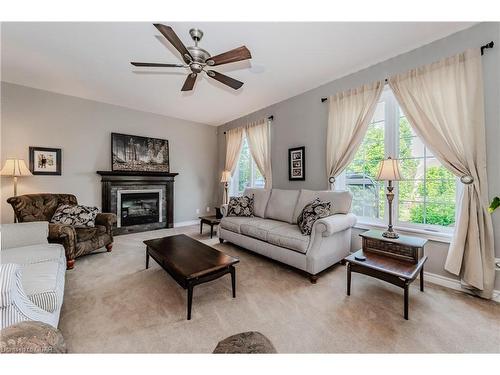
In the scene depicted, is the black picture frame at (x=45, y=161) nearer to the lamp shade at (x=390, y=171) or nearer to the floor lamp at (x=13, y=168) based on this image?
the floor lamp at (x=13, y=168)

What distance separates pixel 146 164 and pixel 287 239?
12.3 feet

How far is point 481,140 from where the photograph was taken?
6.71ft

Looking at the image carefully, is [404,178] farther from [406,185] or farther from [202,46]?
[202,46]

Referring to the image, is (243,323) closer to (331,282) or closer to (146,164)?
(331,282)

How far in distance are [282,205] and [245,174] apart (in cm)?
202

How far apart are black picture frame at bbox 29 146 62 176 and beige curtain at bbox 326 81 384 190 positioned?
481 cm

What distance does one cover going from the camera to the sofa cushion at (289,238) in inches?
96.3

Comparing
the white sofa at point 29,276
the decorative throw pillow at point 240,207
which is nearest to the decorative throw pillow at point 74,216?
the white sofa at point 29,276

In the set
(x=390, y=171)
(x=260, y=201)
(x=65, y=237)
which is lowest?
(x=65, y=237)

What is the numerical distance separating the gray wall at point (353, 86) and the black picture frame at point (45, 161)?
366cm

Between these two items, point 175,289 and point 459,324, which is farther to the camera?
point 175,289

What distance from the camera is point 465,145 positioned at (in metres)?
2.12

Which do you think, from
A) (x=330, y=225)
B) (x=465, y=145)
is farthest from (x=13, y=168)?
(x=465, y=145)
